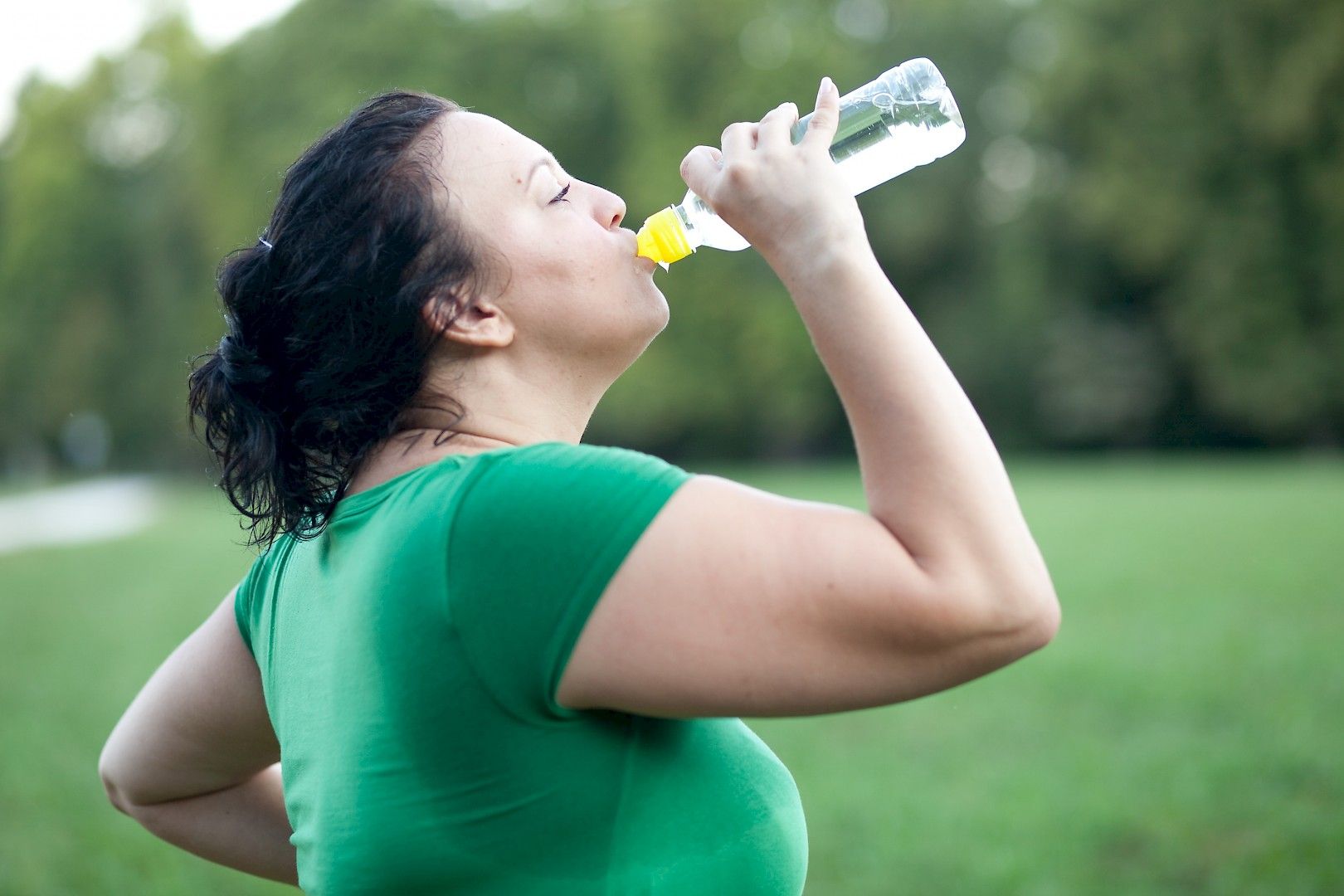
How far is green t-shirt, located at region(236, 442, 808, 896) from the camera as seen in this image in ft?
4.10

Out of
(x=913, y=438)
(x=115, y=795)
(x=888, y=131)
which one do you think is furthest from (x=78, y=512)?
(x=913, y=438)

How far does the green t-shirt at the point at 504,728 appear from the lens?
49.2 inches

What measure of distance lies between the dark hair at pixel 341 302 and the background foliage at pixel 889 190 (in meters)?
27.1

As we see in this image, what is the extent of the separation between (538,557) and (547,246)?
0.51 meters

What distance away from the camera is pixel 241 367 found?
5.38ft

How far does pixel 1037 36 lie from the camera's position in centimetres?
3641

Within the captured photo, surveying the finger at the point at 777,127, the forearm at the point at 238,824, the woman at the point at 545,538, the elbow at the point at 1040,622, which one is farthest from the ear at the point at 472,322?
the forearm at the point at 238,824

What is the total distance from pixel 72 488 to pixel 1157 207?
99.6 ft

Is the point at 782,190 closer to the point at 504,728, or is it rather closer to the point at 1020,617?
the point at 1020,617

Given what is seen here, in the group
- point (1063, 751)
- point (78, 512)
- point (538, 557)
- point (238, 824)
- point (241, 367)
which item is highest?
point (241, 367)

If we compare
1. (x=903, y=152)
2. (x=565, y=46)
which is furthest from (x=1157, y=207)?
(x=903, y=152)

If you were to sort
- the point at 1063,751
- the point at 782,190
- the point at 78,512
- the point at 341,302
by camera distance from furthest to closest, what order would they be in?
the point at 78,512 < the point at 1063,751 < the point at 341,302 < the point at 782,190

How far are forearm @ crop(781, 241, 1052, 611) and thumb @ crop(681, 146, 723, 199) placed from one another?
7.2 inches

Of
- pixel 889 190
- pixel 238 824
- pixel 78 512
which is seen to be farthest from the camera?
pixel 889 190
